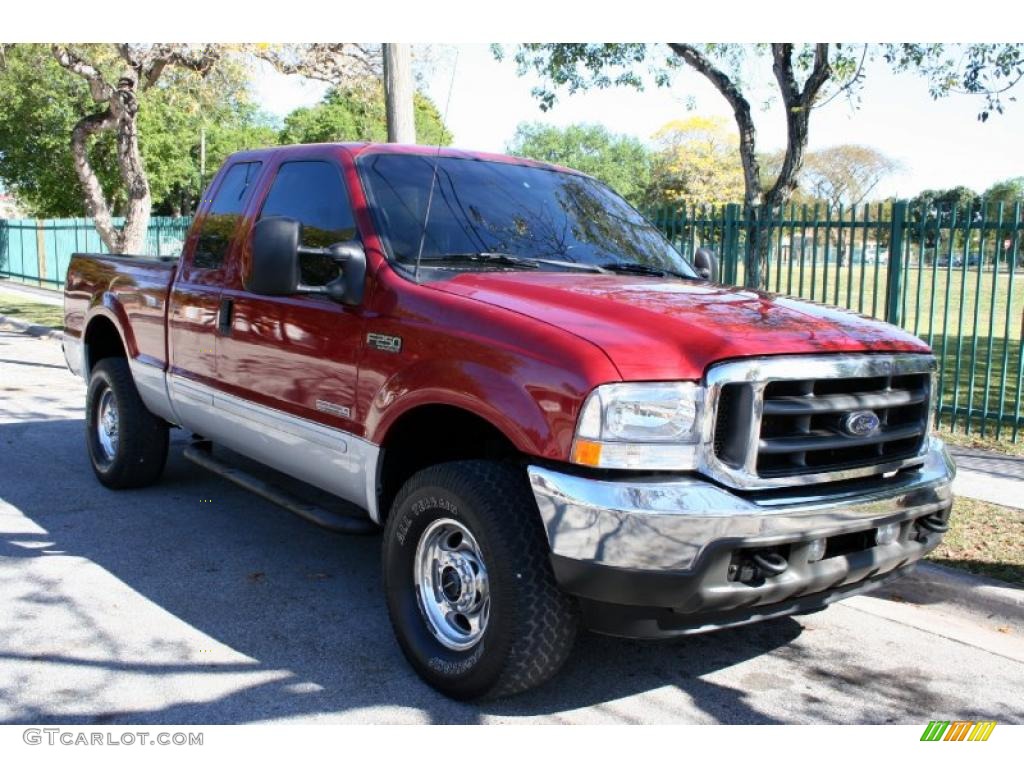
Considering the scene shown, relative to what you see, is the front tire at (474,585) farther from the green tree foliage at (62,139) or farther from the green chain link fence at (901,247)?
the green tree foliage at (62,139)

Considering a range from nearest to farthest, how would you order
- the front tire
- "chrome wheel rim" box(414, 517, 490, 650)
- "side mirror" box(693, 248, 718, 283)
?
the front tire, "chrome wheel rim" box(414, 517, 490, 650), "side mirror" box(693, 248, 718, 283)

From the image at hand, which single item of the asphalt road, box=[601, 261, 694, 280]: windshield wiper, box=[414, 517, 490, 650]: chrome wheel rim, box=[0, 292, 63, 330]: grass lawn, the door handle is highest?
box=[601, 261, 694, 280]: windshield wiper

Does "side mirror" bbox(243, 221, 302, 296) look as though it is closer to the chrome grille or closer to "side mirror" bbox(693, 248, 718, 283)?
the chrome grille

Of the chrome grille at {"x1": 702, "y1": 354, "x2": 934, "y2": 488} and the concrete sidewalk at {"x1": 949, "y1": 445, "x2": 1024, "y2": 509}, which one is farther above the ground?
the chrome grille at {"x1": 702, "y1": 354, "x2": 934, "y2": 488}

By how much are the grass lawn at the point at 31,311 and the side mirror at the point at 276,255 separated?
14300 millimetres

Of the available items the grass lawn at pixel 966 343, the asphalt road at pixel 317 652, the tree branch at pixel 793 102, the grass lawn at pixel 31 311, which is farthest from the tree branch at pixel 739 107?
the grass lawn at pixel 31 311

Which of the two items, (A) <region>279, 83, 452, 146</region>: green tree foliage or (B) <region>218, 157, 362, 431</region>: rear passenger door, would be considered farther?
(A) <region>279, 83, 452, 146</region>: green tree foliage

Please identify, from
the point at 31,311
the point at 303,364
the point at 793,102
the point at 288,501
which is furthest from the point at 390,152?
the point at 31,311

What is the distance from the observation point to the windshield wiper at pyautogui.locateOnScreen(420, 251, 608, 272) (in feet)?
14.2

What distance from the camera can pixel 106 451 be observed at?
22.1ft

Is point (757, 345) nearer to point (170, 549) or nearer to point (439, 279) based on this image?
point (439, 279)

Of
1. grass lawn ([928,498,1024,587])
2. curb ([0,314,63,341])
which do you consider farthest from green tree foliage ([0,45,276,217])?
grass lawn ([928,498,1024,587])

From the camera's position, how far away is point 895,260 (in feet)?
31.7

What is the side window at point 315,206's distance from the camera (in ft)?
14.7
